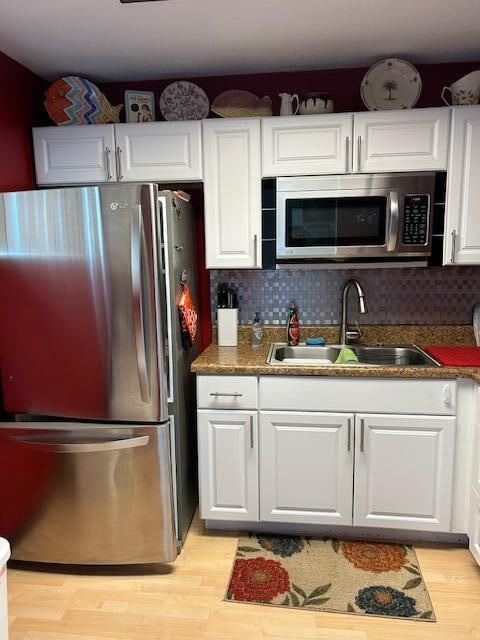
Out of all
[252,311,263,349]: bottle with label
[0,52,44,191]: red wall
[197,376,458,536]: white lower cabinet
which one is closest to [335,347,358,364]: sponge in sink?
[197,376,458,536]: white lower cabinet

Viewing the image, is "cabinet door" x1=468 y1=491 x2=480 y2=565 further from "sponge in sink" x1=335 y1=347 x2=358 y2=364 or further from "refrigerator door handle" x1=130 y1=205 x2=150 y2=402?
"refrigerator door handle" x1=130 y1=205 x2=150 y2=402

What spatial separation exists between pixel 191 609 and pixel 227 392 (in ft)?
2.94

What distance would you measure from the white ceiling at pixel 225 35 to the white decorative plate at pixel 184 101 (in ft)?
0.27

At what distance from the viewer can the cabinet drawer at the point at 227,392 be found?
2.15 metres

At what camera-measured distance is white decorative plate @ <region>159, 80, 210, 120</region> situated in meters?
2.48

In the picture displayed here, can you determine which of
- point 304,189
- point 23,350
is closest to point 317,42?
point 304,189

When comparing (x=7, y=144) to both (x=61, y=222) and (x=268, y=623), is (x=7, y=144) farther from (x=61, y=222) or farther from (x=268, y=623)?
(x=268, y=623)

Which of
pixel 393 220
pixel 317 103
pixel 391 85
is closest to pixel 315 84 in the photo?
pixel 317 103

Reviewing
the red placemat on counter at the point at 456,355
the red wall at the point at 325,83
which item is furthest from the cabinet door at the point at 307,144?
the red placemat on counter at the point at 456,355

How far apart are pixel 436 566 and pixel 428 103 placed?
2288 mm

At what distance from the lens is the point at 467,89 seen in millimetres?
2189

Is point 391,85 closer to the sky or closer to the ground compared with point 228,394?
closer to the sky

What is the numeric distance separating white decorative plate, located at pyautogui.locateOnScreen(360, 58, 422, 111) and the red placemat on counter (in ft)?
4.02

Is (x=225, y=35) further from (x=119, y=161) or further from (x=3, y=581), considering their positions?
(x=3, y=581)
